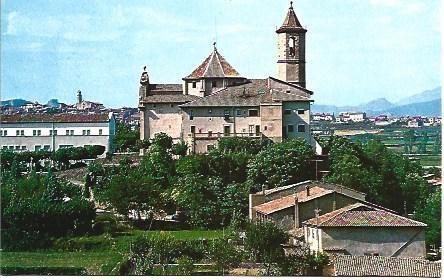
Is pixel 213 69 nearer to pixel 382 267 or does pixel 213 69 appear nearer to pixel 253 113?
pixel 253 113

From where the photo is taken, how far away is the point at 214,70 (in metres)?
16.4

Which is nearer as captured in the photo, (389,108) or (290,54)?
(290,54)

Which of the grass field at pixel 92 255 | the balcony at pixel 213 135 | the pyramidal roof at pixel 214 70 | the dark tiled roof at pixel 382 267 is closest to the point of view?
the dark tiled roof at pixel 382 267

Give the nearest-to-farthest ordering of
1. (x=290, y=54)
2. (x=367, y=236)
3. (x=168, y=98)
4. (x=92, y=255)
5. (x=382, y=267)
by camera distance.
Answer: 1. (x=382, y=267)
2. (x=367, y=236)
3. (x=92, y=255)
4. (x=168, y=98)
5. (x=290, y=54)

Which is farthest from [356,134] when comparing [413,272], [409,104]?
[413,272]

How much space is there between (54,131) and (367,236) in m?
10.3

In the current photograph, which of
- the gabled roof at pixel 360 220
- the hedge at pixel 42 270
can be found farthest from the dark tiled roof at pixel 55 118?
the gabled roof at pixel 360 220

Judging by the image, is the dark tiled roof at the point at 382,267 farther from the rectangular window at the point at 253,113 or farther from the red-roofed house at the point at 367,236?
the rectangular window at the point at 253,113

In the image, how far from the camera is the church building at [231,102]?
15.0 meters

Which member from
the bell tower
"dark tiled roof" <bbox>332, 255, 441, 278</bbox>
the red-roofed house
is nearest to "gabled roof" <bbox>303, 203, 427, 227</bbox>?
the red-roofed house

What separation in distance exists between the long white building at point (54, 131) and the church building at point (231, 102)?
2.17 metres

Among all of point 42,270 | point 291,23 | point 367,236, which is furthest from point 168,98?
point 367,236

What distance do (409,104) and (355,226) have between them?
904 cm

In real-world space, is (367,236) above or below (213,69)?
below
